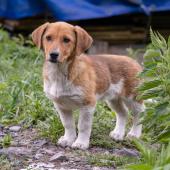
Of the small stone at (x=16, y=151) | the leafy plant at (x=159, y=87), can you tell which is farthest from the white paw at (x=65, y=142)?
the leafy plant at (x=159, y=87)

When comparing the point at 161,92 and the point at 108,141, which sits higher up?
the point at 161,92

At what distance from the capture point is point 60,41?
645 cm

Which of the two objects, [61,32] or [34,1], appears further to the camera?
[34,1]

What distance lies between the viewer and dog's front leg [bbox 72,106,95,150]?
6699 millimetres

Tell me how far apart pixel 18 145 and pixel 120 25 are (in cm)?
861

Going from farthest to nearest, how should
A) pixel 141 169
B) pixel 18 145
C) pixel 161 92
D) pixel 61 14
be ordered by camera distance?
pixel 61 14
pixel 18 145
pixel 161 92
pixel 141 169

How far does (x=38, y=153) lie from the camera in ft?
21.7

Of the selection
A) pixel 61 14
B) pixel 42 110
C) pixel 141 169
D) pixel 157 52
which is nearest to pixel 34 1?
pixel 61 14

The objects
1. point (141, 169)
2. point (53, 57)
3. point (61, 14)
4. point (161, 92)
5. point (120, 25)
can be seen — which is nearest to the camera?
point (141, 169)

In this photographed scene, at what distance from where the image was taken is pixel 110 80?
723 centimetres

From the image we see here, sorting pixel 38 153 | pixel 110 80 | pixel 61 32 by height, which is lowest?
pixel 38 153

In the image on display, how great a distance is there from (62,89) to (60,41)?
1.60ft

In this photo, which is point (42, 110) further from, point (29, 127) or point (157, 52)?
point (157, 52)

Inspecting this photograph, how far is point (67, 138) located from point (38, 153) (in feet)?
1.47
